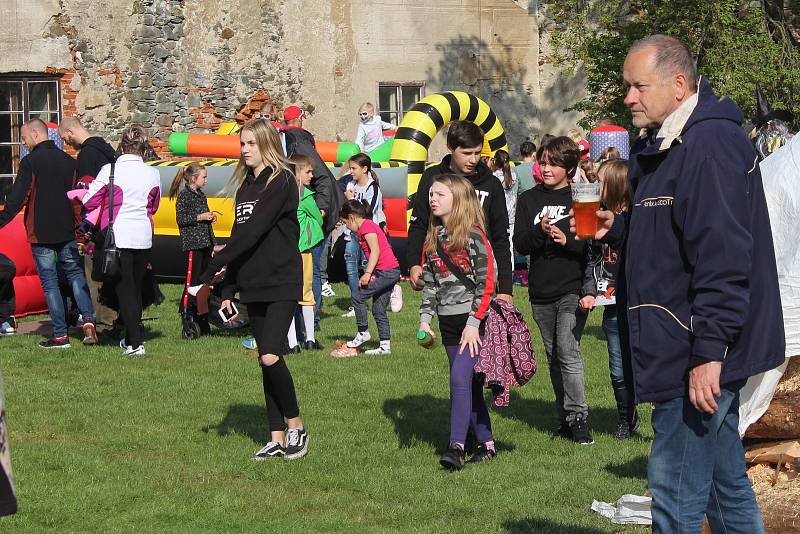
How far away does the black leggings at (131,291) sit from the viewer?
36.1ft

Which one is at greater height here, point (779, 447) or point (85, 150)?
point (85, 150)

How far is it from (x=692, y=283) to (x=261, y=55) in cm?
1967

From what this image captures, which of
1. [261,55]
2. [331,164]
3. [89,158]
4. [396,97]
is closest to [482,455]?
[89,158]

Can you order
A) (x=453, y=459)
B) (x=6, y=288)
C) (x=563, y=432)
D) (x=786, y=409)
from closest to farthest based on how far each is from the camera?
(x=786, y=409) → (x=453, y=459) → (x=563, y=432) → (x=6, y=288)

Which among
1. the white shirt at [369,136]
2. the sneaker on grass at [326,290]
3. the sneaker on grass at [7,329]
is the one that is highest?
the white shirt at [369,136]

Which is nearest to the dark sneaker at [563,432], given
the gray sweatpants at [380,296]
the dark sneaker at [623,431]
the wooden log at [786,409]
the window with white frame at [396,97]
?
the dark sneaker at [623,431]

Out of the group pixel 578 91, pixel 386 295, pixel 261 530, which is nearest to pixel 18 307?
pixel 386 295

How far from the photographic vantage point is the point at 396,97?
2448cm

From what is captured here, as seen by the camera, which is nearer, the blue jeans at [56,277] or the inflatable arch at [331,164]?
the blue jeans at [56,277]

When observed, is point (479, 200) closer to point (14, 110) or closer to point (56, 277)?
point (56, 277)

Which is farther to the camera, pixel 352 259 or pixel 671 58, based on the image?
pixel 352 259

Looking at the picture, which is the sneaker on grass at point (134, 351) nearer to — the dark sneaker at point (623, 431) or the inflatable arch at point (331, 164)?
the inflatable arch at point (331, 164)

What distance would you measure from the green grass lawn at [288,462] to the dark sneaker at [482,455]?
0.08 metres

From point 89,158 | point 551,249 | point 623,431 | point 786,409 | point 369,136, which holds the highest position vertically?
point 369,136
